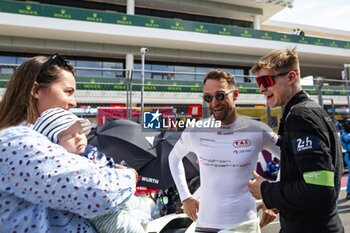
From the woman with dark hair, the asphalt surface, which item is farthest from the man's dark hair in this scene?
the asphalt surface

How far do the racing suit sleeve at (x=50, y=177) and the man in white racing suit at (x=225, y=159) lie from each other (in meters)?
1.33

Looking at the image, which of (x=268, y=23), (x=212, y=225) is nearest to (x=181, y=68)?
(x=268, y=23)

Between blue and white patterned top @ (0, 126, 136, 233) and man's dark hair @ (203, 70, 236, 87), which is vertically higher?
man's dark hair @ (203, 70, 236, 87)

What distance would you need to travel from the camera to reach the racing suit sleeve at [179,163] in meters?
2.33

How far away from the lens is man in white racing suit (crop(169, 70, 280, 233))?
78.3 inches

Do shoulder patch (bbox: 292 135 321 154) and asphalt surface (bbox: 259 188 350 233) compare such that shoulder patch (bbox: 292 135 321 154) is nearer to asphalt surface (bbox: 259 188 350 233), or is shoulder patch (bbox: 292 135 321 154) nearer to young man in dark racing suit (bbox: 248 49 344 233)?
young man in dark racing suit (bbox: 248 49 344 233)

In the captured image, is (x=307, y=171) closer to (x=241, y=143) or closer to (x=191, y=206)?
(x=241, y=143)

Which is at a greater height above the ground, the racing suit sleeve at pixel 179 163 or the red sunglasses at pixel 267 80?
the red sunglasses at pixel 267 80

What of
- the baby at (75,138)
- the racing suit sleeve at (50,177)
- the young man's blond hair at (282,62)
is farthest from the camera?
the young man's blond hair at (282,62)

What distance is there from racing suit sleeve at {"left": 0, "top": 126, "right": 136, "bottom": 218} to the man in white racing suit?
133cm

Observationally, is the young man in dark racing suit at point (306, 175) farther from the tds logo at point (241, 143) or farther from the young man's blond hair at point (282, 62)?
the tds logo at point (241, 143)

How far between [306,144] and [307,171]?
0.45ft

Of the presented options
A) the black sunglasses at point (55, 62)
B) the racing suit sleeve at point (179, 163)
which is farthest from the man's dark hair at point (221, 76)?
the black sunglasses at point (55, 62)

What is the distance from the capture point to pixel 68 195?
2.74 ft
